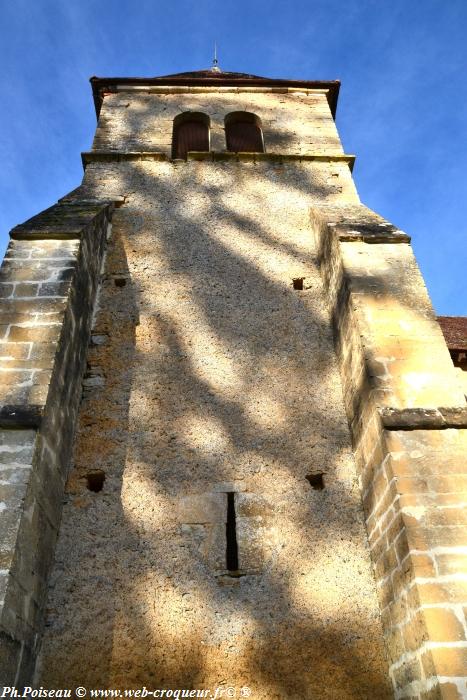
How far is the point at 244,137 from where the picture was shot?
863 centimetres

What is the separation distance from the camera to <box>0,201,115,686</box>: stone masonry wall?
11.5ft

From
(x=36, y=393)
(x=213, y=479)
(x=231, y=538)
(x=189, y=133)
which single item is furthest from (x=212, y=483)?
(x=189, y=133)

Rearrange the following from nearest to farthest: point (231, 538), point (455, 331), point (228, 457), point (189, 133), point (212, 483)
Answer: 1. point (231, 538)
2. point (212, 483)
3. point (228, 457)
4. point (189, 133)
5. point (455, 331)

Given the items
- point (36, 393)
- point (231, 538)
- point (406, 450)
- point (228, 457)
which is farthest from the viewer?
point (228, 457)

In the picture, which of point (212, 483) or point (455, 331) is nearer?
point (212, 483)

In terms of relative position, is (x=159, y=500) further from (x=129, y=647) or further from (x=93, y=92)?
(x=93, y=92)

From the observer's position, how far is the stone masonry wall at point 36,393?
138 inches

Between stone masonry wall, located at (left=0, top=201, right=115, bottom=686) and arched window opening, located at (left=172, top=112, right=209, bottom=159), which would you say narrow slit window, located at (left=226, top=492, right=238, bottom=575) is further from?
arched window opening, located at (left=172, top=112, right=209, bottom=159)

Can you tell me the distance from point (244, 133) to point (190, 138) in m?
0.85

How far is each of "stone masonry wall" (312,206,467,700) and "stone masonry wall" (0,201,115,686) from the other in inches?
94.5

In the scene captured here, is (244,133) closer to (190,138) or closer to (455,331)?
(190,138)

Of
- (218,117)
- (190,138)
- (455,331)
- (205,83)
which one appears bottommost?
(455,331)

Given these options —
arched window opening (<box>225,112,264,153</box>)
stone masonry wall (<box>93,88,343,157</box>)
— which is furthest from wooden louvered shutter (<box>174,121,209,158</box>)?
arched window opening (<box>225,112,264,153</box>)

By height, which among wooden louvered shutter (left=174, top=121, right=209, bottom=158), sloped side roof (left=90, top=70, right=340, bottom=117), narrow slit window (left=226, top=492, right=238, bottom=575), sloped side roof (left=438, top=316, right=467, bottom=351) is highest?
sloped side roof (left=90, top=70, right=340, bottom=117)
